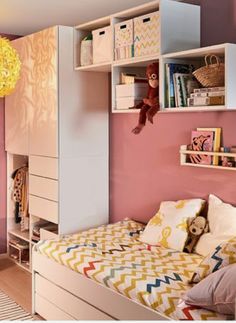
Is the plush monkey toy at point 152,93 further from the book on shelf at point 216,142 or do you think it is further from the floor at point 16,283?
the floor at point 16,283

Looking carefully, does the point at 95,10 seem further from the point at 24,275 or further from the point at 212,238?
the point at 24,275

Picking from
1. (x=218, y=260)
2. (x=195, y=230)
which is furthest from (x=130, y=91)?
(x=218, y=260)

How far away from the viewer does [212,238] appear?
10.5ft

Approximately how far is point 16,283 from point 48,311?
93 centimetres

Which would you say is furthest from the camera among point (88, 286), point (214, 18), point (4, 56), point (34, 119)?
point (34, 119)

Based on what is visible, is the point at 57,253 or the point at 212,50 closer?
the point at 212,50

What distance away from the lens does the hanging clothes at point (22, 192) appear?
4727 millimetres

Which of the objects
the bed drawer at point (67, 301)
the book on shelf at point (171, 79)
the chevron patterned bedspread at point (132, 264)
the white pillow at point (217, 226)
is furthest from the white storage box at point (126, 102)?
the bed drawer at point (67, 301)

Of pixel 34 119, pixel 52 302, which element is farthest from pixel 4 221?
pixel 52 302

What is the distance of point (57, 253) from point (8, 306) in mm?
747

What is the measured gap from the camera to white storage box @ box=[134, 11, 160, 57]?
10.5 ft

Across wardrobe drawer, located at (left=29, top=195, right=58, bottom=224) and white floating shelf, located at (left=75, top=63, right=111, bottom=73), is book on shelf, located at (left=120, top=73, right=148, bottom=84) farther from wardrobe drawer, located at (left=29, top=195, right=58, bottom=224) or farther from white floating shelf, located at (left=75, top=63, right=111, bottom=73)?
wardrobe drawer, located at (left=29, top=195, right=58, bottom=224)

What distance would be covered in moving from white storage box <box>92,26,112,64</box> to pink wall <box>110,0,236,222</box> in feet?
2.04

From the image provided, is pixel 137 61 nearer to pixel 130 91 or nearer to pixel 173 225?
pixel 130 91
